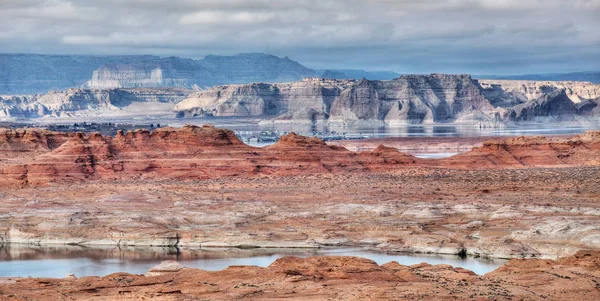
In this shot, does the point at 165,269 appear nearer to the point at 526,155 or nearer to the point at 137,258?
the point at 137,258

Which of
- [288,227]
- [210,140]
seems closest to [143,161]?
[210,140]

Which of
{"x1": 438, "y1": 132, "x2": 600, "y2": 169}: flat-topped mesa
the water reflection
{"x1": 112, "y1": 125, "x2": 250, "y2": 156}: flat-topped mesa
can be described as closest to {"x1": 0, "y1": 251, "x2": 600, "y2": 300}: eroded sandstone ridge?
the water reflection

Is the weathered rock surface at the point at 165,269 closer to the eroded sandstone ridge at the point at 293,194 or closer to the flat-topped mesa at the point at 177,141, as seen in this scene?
the eroded sandstone ridge at the point at 293,194

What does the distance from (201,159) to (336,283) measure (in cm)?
5844

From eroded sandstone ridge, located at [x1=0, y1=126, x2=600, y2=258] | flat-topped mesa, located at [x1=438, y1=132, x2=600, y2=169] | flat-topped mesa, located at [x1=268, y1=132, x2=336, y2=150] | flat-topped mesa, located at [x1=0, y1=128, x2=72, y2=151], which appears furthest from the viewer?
flat-topped mesa, located at [x1=0, y1=128, x2=72, y2=151]

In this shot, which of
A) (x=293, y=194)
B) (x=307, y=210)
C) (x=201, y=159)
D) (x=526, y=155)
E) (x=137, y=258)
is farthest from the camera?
(x=526, y=155)

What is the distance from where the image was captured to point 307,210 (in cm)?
7544

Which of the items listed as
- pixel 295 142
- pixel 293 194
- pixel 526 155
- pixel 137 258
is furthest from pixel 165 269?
→ pixel 526 155

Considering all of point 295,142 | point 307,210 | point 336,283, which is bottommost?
point 307,210

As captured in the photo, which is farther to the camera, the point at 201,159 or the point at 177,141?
the point at 177,141

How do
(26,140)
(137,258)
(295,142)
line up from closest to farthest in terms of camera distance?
1. (137,258)
2. (295,142)
3. (26,140)

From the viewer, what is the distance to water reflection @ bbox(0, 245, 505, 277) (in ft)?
185

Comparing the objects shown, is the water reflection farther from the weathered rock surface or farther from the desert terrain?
the weathered rock surface

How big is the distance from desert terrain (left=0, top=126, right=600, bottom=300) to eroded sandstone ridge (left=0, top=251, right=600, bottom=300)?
94 mm
